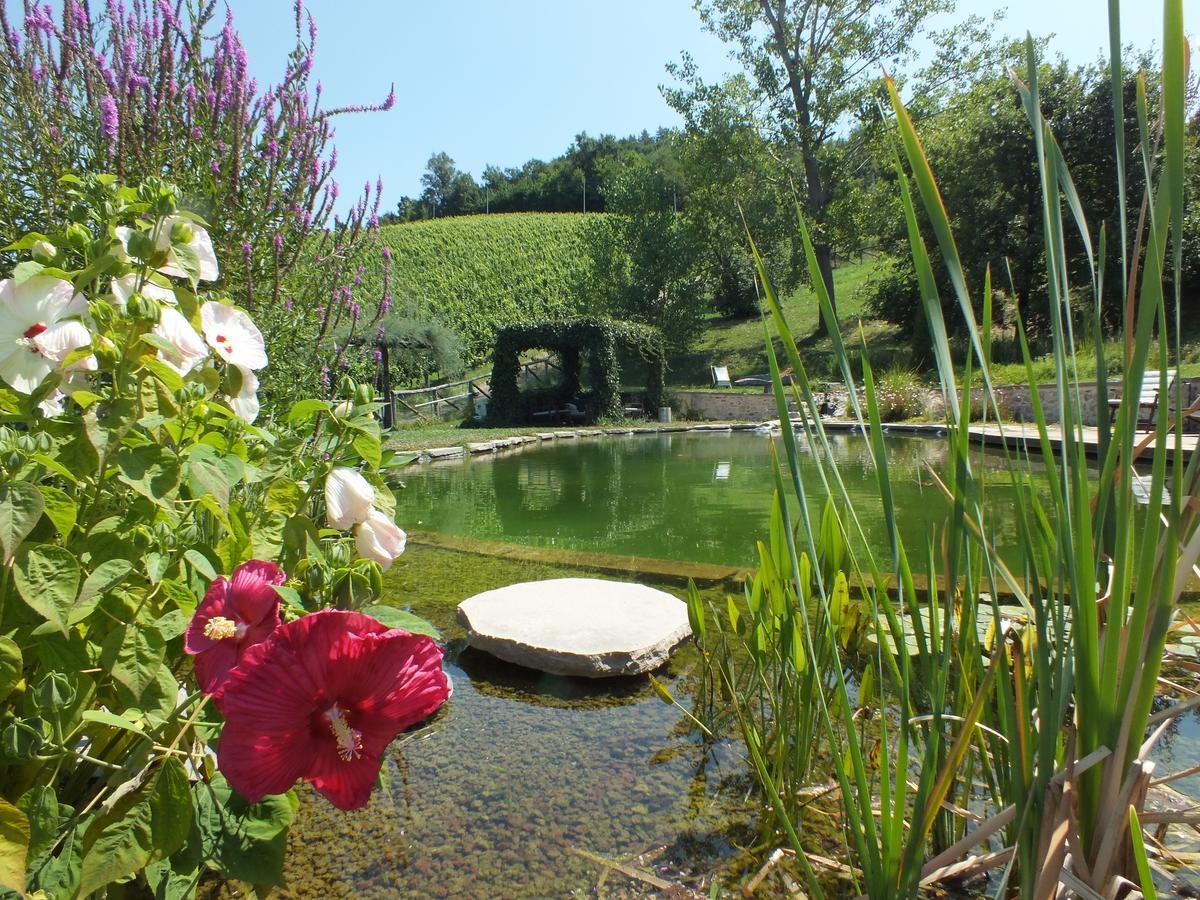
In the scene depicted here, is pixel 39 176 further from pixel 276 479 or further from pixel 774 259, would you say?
pixel 774 259

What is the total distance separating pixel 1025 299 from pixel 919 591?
1587 cm

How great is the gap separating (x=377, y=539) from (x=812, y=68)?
19.6 m

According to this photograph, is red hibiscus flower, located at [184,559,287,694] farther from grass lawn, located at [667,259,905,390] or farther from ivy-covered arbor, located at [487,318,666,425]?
grass lawn, located at [667,259,905,390]

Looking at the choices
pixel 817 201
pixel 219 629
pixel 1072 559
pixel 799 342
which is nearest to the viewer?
pixel 1072 559

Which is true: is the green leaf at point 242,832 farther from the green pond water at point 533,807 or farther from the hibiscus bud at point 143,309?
the hibiscus bud at point 143,309

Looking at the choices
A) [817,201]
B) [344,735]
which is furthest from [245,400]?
[817,201]

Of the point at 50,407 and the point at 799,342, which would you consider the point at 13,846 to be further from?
the point at 799,342

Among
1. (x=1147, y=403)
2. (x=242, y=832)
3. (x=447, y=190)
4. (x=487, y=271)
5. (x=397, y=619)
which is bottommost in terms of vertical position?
(x=1147, y=403)

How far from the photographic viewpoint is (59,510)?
2.73 ft

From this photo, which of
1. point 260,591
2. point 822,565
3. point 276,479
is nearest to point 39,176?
point 276,479

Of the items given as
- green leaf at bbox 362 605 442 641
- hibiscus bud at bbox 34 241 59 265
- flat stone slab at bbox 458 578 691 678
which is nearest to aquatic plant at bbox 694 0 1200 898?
green leaf at bbox 362 605 442 641

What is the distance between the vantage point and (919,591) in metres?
3.10

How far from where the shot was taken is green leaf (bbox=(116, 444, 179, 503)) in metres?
0.86

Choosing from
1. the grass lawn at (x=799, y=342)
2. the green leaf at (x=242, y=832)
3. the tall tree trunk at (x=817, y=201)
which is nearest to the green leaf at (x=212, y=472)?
the green leaf at (x=242, y=832)
